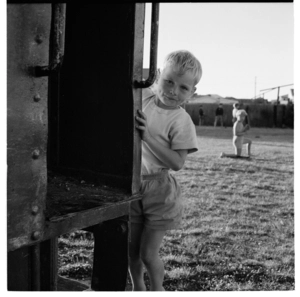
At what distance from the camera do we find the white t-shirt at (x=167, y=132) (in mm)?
2209

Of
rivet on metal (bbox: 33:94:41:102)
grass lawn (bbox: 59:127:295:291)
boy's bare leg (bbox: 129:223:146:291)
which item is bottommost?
grass lawn (bbox: 59:127:295:291)

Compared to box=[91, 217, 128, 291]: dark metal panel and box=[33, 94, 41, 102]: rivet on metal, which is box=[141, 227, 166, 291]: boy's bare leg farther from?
box=[33, 94, 41, 102]: rivet on metal

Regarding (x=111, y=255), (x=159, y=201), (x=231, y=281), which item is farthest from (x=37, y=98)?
(x=231, y=281)

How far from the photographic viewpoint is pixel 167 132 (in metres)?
2.23

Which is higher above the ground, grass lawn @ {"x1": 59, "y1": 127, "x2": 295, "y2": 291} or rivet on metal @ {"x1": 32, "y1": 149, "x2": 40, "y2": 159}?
rivet on metal @ {"x1": 32, "y1": 149, "x2": 40, "y2": 159}

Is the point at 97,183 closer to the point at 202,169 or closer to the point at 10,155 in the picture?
the point at 10,155

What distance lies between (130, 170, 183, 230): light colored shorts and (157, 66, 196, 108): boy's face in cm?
39

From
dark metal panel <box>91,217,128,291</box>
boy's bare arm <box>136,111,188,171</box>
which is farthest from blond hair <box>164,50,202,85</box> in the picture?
dark metal panel <box>91,217,128,291</box>

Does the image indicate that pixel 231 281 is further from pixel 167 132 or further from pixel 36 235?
pixel 36 235

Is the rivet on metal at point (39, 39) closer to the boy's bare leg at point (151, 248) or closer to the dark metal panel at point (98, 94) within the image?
the dark metal panel at point (98, 94)

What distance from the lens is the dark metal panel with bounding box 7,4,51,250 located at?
3.70 feet

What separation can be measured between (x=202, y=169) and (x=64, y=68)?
22.3 ft

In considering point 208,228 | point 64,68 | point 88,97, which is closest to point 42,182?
point 88,97

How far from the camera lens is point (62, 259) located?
346 cm
